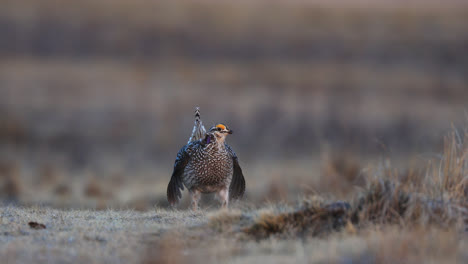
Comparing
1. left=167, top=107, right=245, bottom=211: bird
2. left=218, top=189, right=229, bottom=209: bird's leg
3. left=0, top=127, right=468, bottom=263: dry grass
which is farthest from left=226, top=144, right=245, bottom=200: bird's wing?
left=0, top=127, right=468, bottom=263: dry grass

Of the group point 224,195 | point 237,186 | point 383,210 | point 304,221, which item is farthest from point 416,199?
point 237,186

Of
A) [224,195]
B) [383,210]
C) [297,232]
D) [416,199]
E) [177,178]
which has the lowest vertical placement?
[224,195]

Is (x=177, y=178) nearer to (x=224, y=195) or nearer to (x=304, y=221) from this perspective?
→ (x=224, y=195)

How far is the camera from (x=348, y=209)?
23.0 feet

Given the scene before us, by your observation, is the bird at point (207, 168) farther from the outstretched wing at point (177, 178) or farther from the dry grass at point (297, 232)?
the dry grass at point (297, 232)

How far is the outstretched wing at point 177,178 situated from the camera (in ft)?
33.2

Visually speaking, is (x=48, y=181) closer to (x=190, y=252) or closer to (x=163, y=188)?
(x=163, y=188)

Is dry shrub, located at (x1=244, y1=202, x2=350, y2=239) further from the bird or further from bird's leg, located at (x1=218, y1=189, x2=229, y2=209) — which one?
bird's leg, located at (x1=218, y1=189, x2=229, y2=209)

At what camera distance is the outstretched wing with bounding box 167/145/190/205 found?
33.2ft

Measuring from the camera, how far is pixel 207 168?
9.76 m

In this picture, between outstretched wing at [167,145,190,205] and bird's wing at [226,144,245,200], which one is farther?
bird's wing at [226,144,245,200]

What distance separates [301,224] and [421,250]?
4.91 ft

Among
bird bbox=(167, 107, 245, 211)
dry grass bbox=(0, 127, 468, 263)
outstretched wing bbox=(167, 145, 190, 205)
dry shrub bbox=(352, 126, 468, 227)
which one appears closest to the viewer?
dry grass bbox=(0, 127, 468, 263)

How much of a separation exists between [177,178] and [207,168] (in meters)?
0.91
